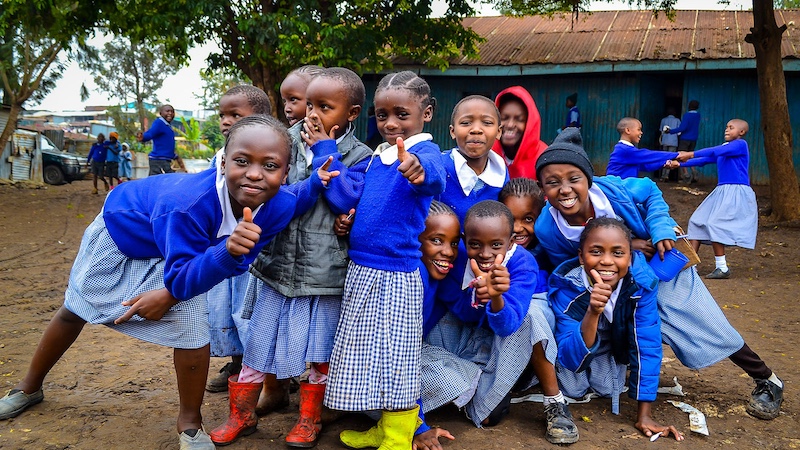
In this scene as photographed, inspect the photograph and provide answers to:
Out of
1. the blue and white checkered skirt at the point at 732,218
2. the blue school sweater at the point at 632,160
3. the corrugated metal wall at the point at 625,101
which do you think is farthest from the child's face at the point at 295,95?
the corrugated metal wall at the point at 625,101

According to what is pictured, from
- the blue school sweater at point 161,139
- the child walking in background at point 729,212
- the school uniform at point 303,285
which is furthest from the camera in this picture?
the blue school sweater at point 161,139

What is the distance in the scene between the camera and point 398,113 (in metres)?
2.77

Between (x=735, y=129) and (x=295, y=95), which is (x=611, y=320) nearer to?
(x=295, y=95)

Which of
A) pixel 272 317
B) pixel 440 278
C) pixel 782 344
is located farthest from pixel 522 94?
pixel 782 344

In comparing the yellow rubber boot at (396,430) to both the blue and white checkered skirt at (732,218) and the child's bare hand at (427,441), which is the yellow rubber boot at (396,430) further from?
the blue and white checkered skirt at (732,218)

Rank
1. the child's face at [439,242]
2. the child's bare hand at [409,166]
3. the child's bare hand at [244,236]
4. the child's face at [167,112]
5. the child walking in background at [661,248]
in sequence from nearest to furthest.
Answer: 1. the child's bare hand at [244,236]
2. the child's bare hand at [409,166]
3. the child's face at [439,242]
4. the child walking in background at [661,248]
5. the child's face at [167,112]

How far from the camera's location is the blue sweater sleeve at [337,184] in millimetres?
2656

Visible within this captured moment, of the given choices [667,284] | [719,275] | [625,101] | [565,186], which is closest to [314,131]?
[565,186]

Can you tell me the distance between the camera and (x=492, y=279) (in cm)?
258

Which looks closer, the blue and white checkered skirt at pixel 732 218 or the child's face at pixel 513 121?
the child's face at pixel 513 121

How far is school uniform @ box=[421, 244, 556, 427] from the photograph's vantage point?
9.75 feet

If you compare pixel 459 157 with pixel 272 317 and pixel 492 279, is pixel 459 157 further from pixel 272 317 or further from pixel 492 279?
pixel 272 317

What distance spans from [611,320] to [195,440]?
195cm

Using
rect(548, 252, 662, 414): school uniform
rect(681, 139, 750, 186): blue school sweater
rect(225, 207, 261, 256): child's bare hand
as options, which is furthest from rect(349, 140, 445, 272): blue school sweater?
rect(681, 139, 750, 186): blue school sweater
